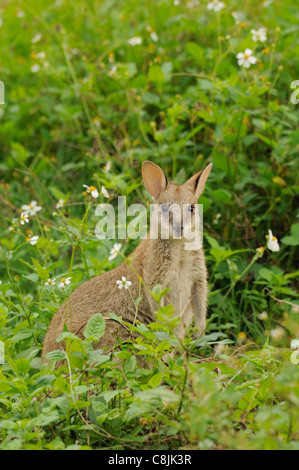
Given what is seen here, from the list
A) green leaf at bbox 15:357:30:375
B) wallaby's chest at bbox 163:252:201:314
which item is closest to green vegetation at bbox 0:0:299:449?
green leaf at bbox 15:357:30:375

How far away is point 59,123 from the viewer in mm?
6707

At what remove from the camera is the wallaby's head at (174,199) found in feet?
12.2

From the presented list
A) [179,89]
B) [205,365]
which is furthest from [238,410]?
[179,89]

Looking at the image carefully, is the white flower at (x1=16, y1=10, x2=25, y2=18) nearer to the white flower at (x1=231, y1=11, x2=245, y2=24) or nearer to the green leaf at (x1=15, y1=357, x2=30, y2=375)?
the white flower at (x1=231, y1=11, x2=245, y2=24)

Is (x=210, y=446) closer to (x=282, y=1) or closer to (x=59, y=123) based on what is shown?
(x=59, y=123)

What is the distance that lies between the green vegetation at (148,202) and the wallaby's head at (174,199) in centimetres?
44

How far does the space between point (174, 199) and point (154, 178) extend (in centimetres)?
22

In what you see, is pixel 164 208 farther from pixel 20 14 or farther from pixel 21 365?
pixel 20 14

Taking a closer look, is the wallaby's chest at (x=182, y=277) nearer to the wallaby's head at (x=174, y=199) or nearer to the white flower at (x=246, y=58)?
the wallaby's head at (x=174, y=199)

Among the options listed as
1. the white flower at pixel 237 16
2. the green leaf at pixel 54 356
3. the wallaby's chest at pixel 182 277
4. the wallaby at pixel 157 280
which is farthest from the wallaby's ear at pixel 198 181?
the white flower at pixel 237 16

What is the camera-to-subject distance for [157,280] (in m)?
3.82

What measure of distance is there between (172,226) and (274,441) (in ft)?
5.35

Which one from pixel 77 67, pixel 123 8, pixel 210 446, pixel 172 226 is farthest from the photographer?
pixel 123 8

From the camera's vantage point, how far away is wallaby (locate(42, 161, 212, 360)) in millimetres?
3775
